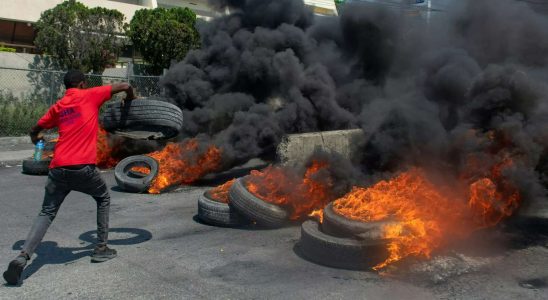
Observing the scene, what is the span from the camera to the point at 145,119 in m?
7.08

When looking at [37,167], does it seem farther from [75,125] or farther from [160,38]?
[160,38]

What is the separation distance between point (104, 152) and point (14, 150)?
417 centimetres

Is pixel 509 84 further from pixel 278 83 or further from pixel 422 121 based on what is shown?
pixel 278 83

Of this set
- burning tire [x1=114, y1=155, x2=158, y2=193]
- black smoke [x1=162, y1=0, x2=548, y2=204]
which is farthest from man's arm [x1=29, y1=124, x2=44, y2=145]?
black smoke [x1=162, y1=0, x2=548, y2=204]

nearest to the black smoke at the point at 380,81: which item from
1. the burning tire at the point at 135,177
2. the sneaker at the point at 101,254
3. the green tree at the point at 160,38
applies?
the burning tire at the point at 135,177

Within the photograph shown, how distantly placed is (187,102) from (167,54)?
33.0 ft

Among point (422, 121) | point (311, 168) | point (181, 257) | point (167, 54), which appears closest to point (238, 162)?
point (311, 168)

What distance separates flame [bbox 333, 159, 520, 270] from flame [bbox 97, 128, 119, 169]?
641 cm

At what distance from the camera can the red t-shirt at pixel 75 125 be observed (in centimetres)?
479

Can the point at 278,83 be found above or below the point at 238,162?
above

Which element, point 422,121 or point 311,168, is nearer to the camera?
point 311,168

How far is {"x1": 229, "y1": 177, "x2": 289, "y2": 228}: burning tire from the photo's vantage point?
20.8ft

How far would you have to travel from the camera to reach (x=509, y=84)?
6.47m

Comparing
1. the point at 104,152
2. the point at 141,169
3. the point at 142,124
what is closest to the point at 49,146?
the point at 104,152
